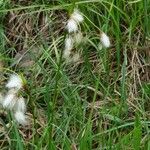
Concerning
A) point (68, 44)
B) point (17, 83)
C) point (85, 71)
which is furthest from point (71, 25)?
point (85, 71)

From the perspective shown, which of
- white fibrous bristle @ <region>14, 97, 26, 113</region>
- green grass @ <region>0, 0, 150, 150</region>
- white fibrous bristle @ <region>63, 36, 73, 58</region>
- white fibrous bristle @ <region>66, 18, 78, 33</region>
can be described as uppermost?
white fibrous bristle @ <region>66, 18, 78, 33</region>

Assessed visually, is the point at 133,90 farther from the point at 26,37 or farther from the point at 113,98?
the point at 26,37

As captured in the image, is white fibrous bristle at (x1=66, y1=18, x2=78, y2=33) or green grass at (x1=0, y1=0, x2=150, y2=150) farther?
green grass at (x1=0, y1=0, x2=150, y2=150)

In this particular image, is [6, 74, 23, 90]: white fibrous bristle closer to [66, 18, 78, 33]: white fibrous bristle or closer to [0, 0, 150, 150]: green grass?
[66, 18, 78, 33]: white fibrous bristle

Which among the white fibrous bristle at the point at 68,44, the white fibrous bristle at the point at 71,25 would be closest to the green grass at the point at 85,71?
the white fibrous bristle at the point at 68,44

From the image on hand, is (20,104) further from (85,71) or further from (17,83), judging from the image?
(85,71)

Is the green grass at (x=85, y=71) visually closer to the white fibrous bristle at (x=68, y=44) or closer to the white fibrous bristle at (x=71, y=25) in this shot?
the white fibrous bristle at (x=68, y=44)

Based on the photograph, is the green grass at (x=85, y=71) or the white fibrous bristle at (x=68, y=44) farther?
the green grass at (x=85, y=71)

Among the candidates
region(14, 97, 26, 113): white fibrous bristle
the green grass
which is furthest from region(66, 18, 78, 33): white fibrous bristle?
the green grass
